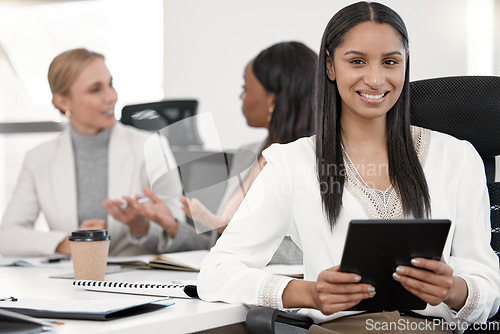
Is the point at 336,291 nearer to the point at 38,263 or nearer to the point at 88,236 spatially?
the point at 88,236

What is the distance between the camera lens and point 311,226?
1.37m

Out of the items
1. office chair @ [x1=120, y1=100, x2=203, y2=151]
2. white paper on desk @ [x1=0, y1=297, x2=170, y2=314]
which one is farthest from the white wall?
white paper on desk @ [x1=0, y1=297, x2=170, y2=314]

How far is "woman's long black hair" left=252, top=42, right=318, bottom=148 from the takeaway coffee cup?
0.83 meters

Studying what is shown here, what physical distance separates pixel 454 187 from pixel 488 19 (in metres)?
1.49

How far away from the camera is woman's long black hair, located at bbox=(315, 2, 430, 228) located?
137 cm

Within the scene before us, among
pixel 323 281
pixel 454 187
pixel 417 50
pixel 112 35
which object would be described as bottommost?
pixel 323 281

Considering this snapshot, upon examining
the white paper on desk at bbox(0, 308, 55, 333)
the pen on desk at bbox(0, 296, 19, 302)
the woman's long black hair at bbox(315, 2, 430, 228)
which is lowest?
the pen on desk at bbox(0, 296, 19, 302)

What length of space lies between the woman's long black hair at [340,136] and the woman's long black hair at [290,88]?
2.14 feet

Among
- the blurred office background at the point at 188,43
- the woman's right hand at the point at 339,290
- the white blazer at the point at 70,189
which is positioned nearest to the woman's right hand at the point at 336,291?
the woman's right hand at the point at 339,290

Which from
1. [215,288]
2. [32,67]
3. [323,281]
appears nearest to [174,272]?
[215,288]

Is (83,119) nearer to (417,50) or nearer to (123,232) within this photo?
(123,232)

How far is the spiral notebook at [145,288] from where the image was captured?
1277 mm

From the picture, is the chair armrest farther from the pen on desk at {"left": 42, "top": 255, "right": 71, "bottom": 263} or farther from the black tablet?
the pen on desk at {"left": 42, "top": 255, "right": 71, "bottom": 263}

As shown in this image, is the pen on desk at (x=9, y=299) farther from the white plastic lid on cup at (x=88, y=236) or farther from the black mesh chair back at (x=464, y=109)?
the black mesh chair back at (x=464, y=109)
